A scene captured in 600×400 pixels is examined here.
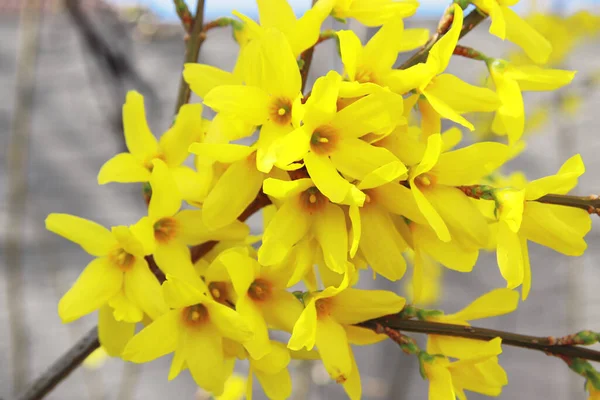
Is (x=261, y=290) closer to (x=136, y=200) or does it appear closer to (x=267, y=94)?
(x=267, y=94)

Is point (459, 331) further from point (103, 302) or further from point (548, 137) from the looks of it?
point (548, 137)

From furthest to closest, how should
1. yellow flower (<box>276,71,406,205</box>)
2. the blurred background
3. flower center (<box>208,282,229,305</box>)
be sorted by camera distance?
the blurred background
flower center (<box>208,282,229,305</box>)
yellow flower (<box>276,71,406,205</box>)

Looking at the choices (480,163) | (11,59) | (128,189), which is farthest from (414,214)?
(11,59)

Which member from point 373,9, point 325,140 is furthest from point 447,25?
point 325,140

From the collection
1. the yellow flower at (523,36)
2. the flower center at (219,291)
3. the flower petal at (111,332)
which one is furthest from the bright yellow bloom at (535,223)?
the flower petal at (111,332)

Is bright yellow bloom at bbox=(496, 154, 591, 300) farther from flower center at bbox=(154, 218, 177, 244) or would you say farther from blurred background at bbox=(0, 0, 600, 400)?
blurred background at bbox=(0, 0, 600, 400)

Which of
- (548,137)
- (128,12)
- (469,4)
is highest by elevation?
(469,4)

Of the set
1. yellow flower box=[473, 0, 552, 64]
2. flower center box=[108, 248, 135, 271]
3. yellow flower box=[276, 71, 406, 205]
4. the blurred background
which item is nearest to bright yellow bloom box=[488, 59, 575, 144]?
yellow flower box=[473, 0, 552, 64]
